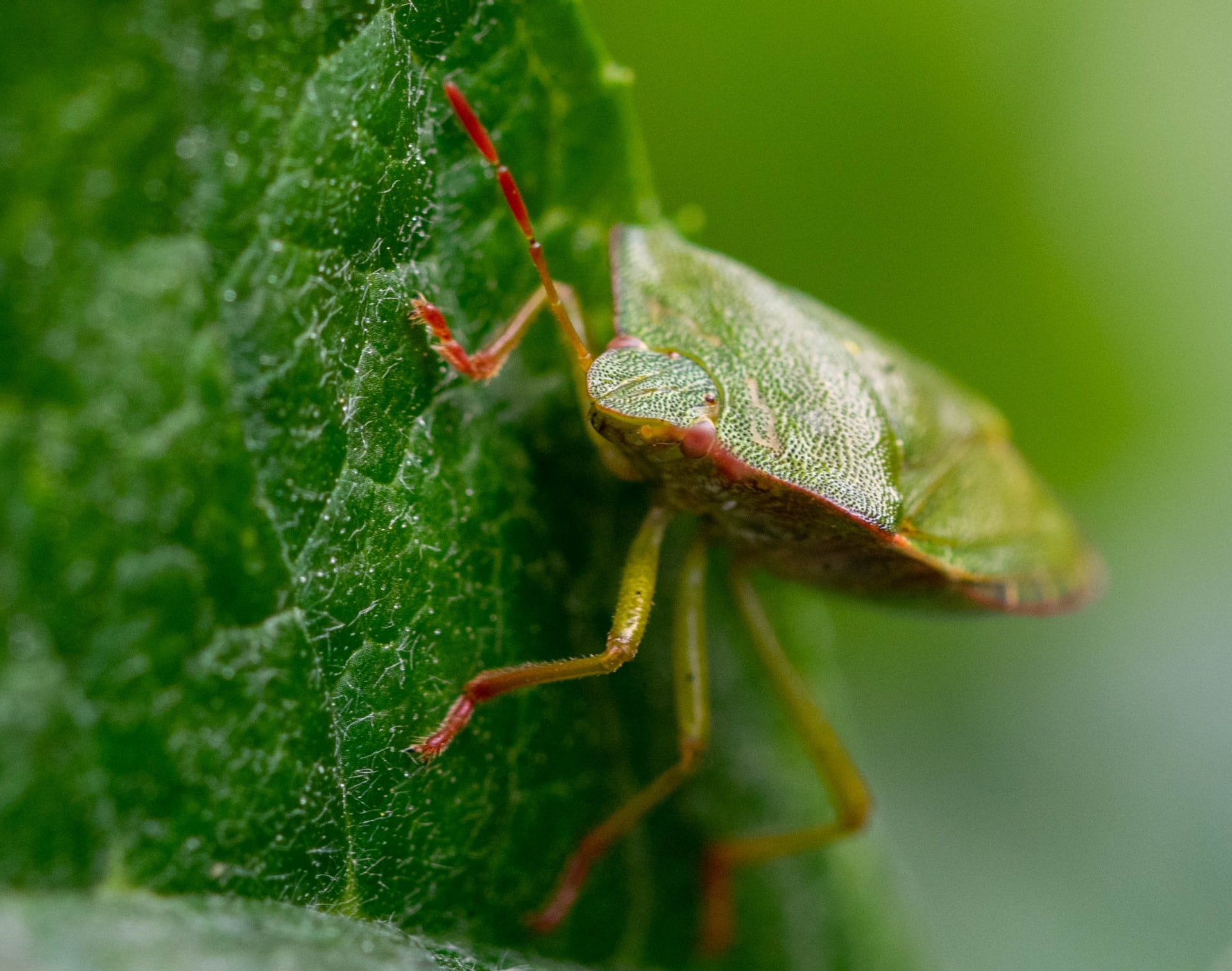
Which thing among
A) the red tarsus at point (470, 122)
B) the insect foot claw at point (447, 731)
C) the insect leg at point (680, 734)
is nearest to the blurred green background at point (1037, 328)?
the insect leg at point (680, 734)

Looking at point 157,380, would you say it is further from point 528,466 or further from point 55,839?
point 528,466

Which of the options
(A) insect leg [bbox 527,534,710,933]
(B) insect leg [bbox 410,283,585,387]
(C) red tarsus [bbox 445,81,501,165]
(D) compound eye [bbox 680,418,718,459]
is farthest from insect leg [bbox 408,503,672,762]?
(C) red tarsus [bbox 445,81,501,165]

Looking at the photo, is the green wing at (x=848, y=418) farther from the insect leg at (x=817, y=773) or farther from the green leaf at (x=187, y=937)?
the green leaf at (x=187, y=937)

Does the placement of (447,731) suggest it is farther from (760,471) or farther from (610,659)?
(760,471)

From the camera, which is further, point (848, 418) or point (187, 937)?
point (848, 418)

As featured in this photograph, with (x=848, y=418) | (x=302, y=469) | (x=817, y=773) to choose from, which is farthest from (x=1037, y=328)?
(x=302, y=469)

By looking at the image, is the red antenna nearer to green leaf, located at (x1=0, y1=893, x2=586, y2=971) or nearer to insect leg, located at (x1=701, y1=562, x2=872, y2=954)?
insect leg, located at (x1=701, y1=562, x2=872, y2=954)
